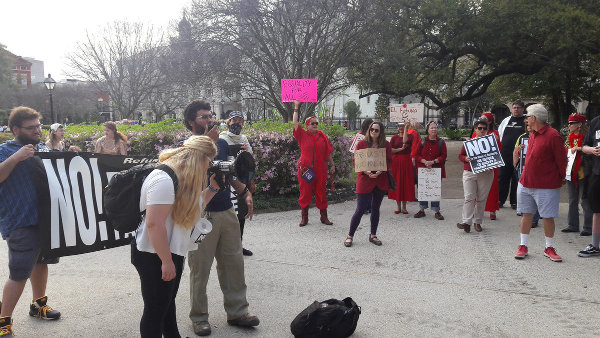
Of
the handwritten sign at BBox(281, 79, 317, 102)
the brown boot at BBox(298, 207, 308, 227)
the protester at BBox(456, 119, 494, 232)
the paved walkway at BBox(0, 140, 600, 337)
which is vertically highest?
the handwritten sign at BBox(281, 79, 317, 102)

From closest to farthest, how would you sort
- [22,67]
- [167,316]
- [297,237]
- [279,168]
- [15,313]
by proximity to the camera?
[167,316] → [15,313] → [297,237] → [279,168] → [22,67]

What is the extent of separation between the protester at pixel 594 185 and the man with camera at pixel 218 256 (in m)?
4.47

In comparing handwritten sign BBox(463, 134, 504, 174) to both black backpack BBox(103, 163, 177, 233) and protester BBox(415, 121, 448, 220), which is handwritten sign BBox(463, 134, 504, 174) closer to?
protester BBox(415, 121, 448, 220)

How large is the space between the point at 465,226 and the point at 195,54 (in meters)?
9.50

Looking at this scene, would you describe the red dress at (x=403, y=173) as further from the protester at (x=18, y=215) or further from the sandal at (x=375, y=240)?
the protester at (x=18, y=215)

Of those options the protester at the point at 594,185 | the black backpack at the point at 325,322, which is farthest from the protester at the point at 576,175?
the black backpack at the point at 325,322

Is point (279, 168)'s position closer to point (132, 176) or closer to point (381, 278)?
point (381, 278)

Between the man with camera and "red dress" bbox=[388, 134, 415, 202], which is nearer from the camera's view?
the man with camera

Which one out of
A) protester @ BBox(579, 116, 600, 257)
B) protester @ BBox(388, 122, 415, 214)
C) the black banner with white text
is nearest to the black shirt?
protester @ BBox(388, 122, 415, 214)

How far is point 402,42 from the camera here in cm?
1491

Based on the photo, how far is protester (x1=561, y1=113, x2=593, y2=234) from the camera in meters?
6.79

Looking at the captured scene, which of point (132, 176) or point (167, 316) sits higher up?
point (132, 176)

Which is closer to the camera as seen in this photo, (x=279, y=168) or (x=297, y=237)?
(x=297, y=237)

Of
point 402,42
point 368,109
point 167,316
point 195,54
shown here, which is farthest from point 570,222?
point 368,109
